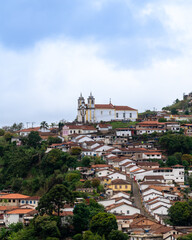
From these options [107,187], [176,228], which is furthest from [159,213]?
[107,187]

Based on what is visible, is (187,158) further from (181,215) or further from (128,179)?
(181,215)

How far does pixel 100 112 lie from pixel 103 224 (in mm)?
39885

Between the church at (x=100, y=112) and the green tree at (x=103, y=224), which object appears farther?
the church at (x=100, y=112)

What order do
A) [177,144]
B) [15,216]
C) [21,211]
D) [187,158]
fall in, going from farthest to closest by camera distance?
[177,144] → [187,158] → [21,211] → [15,216]

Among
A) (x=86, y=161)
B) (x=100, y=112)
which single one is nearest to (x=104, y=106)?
(x=100, y=112)

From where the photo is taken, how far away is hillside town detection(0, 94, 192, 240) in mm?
31922

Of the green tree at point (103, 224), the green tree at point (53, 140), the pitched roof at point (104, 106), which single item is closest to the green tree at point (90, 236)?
the green tree at point (103, 224)

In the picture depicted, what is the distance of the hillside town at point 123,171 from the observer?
31.9 metres

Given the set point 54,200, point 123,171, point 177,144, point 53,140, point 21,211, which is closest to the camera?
point 54,200

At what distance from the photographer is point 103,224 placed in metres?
28.0

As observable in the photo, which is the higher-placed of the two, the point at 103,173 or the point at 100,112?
the point at 100,112

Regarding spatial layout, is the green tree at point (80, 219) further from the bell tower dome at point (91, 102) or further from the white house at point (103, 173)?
the bell tower dome at point (91, 102)

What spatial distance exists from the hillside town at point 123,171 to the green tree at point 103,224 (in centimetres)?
185

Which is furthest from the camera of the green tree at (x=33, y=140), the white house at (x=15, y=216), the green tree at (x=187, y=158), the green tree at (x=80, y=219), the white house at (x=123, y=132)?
the white house at (x=123, y=132)
